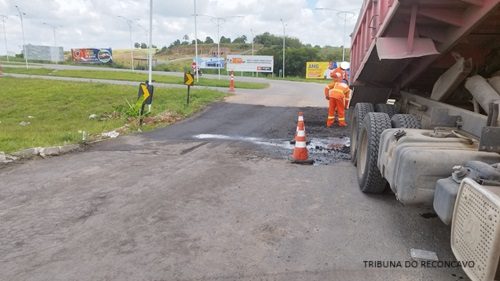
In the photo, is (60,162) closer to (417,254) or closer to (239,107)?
(417,254)

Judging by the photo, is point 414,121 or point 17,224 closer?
point 17,224

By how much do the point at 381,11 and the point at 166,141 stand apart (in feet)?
17.9

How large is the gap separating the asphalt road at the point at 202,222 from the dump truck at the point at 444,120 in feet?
1.85

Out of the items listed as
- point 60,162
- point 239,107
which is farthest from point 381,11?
point 239,107

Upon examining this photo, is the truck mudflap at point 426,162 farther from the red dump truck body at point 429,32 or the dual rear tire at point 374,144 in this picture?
the dual rear tire at point 374,144

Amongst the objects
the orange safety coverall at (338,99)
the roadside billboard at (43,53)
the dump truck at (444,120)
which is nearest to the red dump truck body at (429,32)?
the dump truck at (444,120)

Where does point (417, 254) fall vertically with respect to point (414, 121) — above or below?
below

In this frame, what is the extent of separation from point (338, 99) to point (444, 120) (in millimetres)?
6703

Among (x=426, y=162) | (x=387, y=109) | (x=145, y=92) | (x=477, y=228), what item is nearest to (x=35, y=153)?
(x=145, y=92)

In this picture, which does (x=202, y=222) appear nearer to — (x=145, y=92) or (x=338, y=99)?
(x=338, y=99)

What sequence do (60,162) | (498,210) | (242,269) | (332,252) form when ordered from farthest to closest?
(60,162)
(332,252)
(242,269)
(498,210)

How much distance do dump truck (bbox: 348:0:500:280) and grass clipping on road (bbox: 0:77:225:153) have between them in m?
6.01

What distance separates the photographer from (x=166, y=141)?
955cm

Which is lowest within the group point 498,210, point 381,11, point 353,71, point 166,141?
point 166,141
